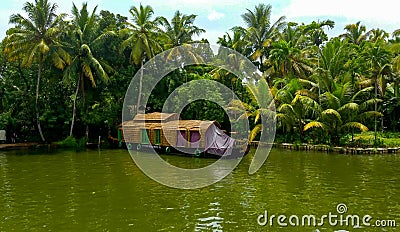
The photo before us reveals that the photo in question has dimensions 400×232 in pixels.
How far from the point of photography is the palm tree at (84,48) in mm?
23750

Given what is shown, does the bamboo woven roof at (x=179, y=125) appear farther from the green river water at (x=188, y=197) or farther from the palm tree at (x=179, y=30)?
the palm tree at (x=179, y=30)

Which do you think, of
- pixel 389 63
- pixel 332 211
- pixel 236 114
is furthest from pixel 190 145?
pixel 389 63

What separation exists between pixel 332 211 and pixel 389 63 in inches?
628

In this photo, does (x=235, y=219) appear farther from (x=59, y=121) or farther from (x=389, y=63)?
(x=59, y=121)

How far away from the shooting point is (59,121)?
25984 mm

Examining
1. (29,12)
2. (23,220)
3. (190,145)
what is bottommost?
(23,220)

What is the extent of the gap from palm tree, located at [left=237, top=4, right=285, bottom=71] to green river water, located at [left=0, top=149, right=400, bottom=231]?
1395 centimetres

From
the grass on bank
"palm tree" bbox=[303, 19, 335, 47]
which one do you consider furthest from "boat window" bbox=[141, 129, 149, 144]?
"palm tree" bbox=[303, 19, 335, 47]

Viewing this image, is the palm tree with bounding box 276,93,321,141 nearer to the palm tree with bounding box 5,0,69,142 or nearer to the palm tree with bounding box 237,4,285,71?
the palm tree with bounding box 237,4,285,71

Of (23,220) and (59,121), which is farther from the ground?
(59,121)

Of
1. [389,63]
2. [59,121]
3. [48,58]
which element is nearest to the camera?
[389,63]
